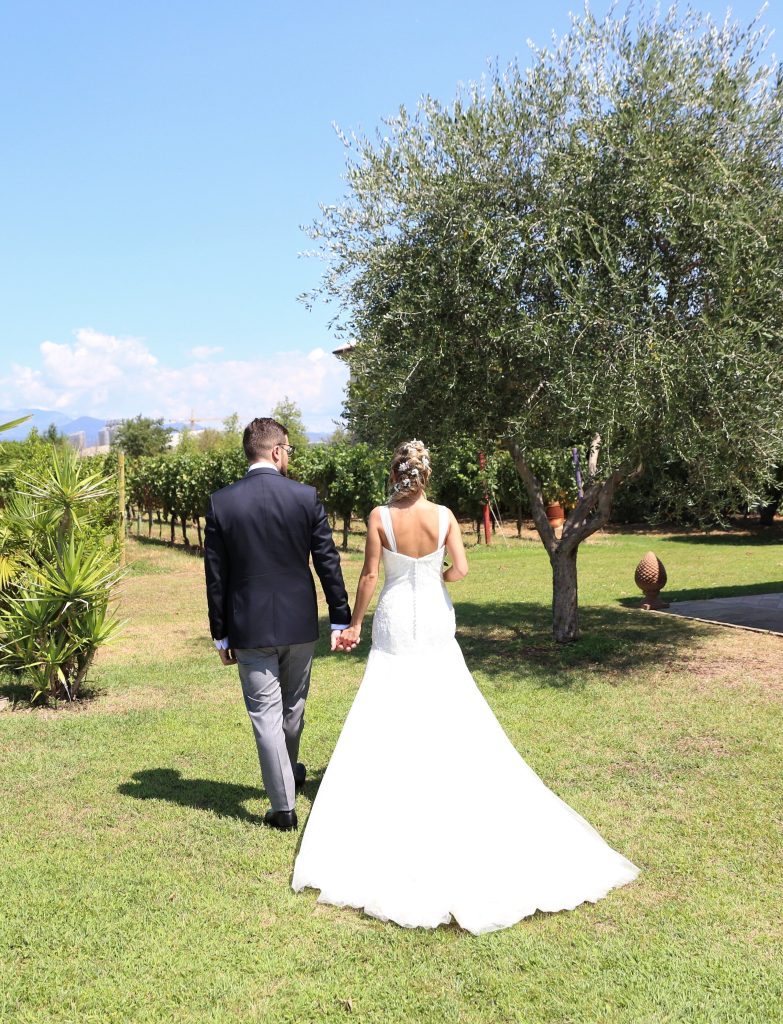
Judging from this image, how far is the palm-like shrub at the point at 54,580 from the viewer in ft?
27.1

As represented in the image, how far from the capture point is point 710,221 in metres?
8.74

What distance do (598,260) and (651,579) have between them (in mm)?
6450

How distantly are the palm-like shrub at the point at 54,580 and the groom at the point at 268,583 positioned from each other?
368 centimetres

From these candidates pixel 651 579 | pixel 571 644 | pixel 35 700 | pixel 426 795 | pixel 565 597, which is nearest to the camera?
pixel 426 795

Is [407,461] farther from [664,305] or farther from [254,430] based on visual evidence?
[664,305]

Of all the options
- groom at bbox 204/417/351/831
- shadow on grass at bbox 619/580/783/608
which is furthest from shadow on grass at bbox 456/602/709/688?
groom at bbox 204/417/351/831

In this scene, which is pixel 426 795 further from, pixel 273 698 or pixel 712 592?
pixel 712 592

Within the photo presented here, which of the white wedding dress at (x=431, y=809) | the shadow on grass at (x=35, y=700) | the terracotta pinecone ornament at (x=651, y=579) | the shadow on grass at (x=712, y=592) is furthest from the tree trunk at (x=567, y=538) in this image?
the white wedding dress at (x=431, y=809)

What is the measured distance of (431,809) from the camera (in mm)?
4457

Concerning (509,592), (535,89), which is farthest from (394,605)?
(509,592)

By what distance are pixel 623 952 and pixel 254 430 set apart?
3317mm

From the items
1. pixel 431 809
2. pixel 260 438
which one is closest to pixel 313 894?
pixel 431 809

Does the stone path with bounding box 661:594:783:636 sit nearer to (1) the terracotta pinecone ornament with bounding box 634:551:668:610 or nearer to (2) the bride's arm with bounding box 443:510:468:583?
(1) the terracotta pinecone ornament with bounding box 634:551:668:610

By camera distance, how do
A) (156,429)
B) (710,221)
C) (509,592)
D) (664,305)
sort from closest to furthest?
(710,221) < (664,305) < (509,592) < (156,429)
